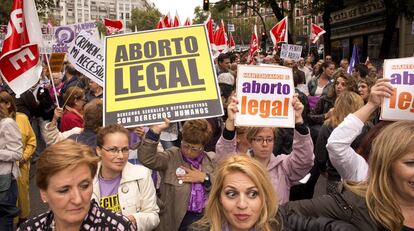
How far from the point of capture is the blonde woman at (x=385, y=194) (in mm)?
2191

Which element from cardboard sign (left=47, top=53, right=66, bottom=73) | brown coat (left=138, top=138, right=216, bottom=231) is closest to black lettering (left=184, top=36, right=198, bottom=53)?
brown coat (left=138, top=138, right=216, bottom=231)

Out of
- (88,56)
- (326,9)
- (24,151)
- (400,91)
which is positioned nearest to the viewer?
(400,91)

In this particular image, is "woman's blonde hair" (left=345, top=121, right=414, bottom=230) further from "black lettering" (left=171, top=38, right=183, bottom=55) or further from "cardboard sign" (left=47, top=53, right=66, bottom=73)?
"cardboard sign" (left=47, top=53, right=66, bottom=73)

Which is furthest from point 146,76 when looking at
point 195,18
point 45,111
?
point 195,18

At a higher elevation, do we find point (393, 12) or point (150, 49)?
point (150, 49)

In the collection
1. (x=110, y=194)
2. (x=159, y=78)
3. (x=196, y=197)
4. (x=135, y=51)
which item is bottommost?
(x=196, y=197)

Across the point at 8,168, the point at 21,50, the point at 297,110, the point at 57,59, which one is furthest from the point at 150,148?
the point at 57,59

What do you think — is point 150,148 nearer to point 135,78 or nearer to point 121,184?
point 121,184

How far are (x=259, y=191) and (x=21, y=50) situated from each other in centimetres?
338

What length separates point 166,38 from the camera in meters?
3.82

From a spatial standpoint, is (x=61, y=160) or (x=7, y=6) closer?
(x=61, y=160)

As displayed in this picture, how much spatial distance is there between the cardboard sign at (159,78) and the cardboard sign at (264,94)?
0.67ft

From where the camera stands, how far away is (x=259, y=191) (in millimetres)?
2428

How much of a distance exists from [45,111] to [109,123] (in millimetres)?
5074
